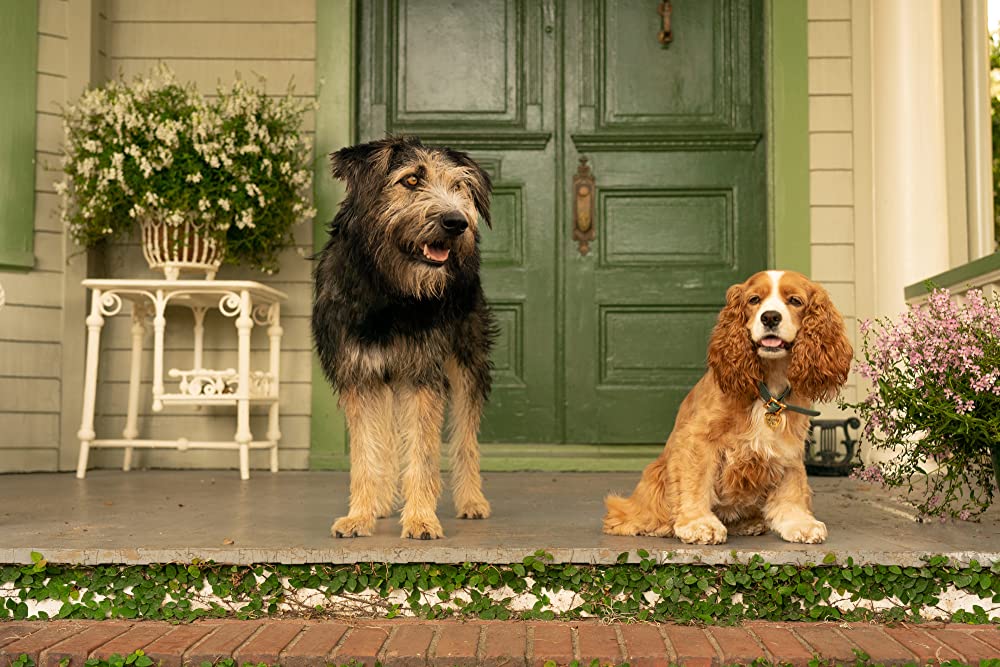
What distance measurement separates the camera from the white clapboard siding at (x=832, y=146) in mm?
6422

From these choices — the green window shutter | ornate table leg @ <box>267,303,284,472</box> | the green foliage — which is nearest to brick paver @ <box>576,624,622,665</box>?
the green foliage

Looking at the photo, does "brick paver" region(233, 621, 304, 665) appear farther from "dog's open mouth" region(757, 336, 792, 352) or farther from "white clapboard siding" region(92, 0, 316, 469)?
"white clapboard siding" region(92, 0, 316, 469)

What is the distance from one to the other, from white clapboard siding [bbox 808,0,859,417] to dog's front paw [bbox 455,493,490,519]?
10.6ft

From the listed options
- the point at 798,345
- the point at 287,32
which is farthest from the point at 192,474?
the point at 798,345

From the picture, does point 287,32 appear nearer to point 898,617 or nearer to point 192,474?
point 192,474

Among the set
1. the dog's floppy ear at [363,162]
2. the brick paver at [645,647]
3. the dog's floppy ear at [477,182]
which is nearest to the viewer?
the brick paver at [645,647]

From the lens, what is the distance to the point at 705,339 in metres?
6.57

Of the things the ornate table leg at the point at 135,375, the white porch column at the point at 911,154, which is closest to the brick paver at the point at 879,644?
the white porch column at the point at 911,154

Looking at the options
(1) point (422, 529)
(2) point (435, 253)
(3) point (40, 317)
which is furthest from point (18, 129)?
(1) point (422, 529)

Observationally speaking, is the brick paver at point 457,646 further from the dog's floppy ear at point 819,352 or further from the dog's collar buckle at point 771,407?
the dog's floppy ear at point 819,352

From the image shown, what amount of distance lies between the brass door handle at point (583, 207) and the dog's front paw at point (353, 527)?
3.46 m

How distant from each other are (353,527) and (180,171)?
3.01 m

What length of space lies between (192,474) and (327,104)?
2.43m

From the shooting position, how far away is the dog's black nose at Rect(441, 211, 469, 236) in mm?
3371
